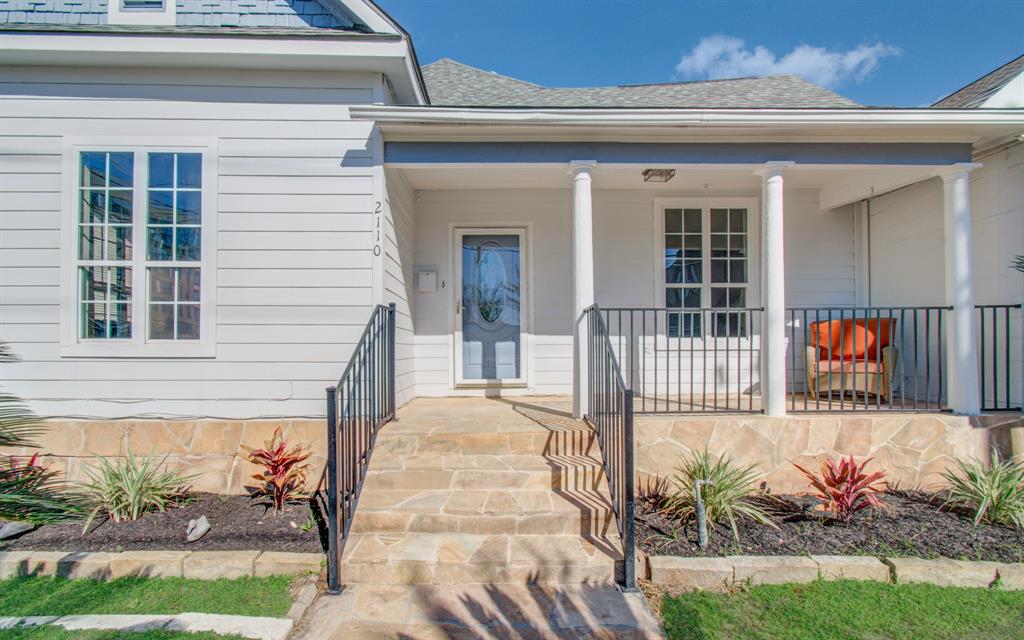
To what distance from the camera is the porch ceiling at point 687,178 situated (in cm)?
446

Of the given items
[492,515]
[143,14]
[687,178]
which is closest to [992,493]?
[492,515]

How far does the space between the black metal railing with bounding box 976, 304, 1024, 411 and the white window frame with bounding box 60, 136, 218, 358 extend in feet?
21.2

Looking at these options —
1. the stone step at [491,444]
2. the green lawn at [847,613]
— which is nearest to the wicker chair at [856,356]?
the green lawn at [847,613]

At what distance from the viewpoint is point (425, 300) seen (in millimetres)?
5680

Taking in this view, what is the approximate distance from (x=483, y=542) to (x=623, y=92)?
19.0 feet

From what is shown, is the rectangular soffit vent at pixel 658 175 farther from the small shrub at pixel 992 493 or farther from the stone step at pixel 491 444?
the small shrub at pixel 992 493

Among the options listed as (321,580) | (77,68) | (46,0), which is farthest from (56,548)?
(46,0)

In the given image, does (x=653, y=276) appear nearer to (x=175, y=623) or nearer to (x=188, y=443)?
(x=188, y=443)

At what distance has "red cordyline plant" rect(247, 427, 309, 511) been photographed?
3777 millimetres

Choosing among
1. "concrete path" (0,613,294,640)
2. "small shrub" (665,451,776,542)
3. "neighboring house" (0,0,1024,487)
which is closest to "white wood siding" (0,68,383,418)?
"neighboring house" (0,0,1024,487)

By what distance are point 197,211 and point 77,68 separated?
4.86 ft

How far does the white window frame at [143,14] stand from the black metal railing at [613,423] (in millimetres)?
4335

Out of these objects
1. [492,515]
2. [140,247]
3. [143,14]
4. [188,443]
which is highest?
[143,14]

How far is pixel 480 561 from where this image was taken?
3016mm
